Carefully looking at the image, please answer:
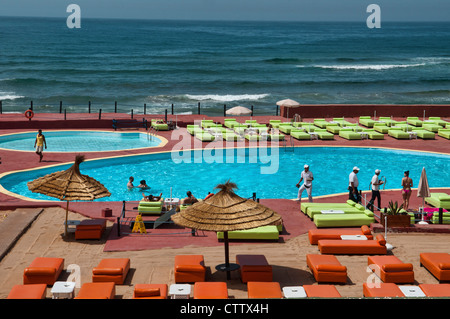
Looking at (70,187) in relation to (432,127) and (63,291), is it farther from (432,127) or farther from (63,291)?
(432,127)

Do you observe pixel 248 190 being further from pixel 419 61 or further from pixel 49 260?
pixel 419 61

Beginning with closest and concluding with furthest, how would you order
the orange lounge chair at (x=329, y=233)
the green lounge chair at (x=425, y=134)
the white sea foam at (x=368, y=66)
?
the orange lounge chair at (x=329, y=233) → the green lounge chair at (x=425, y=134) → the white sea foam at (x=368, y=66)

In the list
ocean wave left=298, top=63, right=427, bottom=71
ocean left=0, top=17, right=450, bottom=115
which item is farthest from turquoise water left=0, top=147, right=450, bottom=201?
ocean wave left=298, top=63, right=427, bottom=71

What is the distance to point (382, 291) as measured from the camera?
9.63 metres

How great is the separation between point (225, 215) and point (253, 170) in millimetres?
12857

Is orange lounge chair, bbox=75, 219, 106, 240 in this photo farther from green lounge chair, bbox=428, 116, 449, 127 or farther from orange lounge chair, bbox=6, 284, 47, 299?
green lounge chair, bbox=428, 116, 449, 127

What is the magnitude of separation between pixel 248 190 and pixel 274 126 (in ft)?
34.2

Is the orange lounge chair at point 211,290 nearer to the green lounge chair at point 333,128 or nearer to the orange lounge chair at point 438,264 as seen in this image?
the orange lounge chair at point 438,264

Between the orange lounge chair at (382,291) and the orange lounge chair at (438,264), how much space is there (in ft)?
5.77

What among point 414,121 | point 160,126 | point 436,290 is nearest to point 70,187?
point 436,290

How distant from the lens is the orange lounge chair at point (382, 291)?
952 cm

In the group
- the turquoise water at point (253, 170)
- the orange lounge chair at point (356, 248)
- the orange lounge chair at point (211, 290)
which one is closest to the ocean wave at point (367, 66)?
the turquoise water at point (253, 170)

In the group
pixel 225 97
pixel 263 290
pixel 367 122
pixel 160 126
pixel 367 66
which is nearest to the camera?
pixel 263 290
